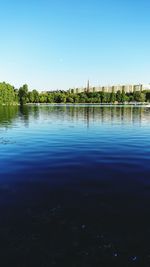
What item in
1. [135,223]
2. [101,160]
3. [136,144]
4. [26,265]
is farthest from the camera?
[136,144]

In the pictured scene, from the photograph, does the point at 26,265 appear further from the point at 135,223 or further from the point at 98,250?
the point at 135,223

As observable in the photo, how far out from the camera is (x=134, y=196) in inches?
482

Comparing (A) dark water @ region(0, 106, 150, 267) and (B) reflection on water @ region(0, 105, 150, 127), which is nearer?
(A) dark water @ region(0, 106, 150, 267)

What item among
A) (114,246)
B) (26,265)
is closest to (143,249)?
(114,246)

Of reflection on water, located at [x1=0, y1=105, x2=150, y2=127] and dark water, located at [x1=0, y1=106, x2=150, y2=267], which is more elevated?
reflection on water, located at [x1=0, y1=105, x2=150, y2=127]

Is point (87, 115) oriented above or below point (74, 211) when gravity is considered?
above

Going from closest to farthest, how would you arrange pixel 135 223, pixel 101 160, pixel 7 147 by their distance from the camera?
pixel 135 223
pixel 101 160
pixel 7 147

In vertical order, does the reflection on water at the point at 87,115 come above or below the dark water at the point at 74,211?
above

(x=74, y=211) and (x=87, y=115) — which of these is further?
(x=87, y=115)

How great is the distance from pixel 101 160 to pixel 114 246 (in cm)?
1145

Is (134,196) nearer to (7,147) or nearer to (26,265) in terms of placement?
(26,265)

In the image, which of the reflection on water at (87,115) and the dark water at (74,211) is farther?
Result: the reflection on water at (87,115)

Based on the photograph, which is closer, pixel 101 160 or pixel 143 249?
pixel 143 249

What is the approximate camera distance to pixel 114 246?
8.12 meters
